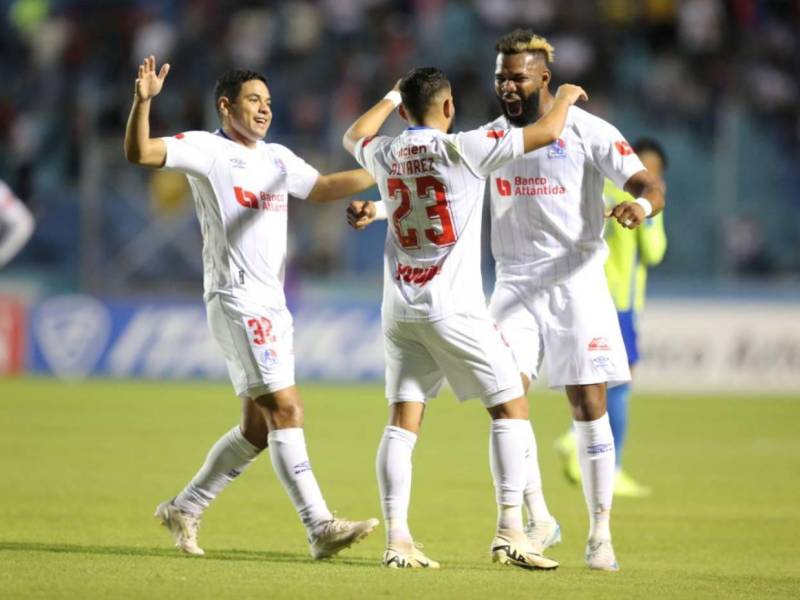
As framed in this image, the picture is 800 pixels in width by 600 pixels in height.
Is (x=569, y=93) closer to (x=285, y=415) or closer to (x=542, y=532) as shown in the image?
(x=285, y=415)

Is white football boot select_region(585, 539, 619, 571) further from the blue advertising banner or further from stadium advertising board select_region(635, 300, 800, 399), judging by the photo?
the blue advertising banner

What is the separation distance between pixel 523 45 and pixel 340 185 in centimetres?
115

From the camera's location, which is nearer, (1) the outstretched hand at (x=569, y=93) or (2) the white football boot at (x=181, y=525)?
(1) the outstretched hand at (x=569, y=93)

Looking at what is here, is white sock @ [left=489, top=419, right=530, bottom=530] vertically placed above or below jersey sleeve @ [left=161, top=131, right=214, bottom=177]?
below

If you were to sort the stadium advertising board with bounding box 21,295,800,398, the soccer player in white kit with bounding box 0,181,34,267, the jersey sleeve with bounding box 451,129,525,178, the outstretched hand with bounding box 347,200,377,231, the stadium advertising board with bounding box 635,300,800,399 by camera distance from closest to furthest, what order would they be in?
the jersey sleeve with bounding box 451,129,525,178, the outstretched hand with bounding box 347,200,377,231, the soccer player in white kit with bounding box 0,181,34,267, the stadium advertising board with bounding box 635,300,800,399, the stadium advertising board with bounding box 21,295,800,398

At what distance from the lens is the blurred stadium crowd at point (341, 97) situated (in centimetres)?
1952

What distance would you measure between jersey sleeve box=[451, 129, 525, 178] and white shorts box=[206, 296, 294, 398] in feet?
4.21

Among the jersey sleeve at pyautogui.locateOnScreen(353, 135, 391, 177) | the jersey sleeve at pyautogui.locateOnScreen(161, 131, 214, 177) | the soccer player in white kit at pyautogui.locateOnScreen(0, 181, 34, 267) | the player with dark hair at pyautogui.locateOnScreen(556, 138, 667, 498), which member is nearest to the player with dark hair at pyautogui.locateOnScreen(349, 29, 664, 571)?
the jersey sleeve at pyautogui.locateOnScreen(353, 135, 391, 177)

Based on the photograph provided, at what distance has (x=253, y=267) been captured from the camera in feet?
23.5

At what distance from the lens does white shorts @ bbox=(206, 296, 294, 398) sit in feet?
23.2

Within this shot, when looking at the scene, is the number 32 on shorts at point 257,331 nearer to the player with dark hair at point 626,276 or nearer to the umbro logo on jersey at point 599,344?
the umbro logo on jersey at point 599,344

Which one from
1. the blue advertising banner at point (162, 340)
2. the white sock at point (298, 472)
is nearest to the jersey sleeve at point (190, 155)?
the white sock at point (298, 472)

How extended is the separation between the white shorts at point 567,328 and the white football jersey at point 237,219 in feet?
3.70

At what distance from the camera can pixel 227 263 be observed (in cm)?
715
